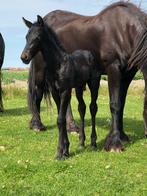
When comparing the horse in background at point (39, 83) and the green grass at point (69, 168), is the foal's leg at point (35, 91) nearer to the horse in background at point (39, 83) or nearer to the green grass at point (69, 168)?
the horse in background at point (39, 83)

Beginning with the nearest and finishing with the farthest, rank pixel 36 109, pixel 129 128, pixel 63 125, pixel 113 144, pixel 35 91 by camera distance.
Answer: pixel 63 125 < pixel 113 144 < pixel 35 91 < pixel 36 109 < pixel 129 128

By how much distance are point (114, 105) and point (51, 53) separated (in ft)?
5.50

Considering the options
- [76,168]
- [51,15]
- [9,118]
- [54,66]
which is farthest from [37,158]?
[9,118]

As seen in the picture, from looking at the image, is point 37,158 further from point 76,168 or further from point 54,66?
point 54,66

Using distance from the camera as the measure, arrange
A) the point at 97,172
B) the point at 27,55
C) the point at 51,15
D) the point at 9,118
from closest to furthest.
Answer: the point at 97,172
the point at 27,55
the point at 51,15
the point at 9,118

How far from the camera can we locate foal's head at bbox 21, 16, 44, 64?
7191 millimetres

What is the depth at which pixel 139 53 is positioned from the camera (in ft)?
24.8

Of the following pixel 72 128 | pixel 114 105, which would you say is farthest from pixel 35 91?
pixel 114 105

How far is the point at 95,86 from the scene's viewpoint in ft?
26.5

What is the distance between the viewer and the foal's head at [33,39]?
719 cm

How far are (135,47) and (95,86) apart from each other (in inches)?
38.3

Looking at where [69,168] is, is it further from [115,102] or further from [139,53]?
[139,53]

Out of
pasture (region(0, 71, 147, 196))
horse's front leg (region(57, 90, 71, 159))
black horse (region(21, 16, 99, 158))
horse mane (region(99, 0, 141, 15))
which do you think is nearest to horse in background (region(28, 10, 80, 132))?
pasture (region(0, 71, 147, 196))

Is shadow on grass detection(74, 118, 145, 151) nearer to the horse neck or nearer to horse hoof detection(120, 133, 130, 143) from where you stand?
horse hoof detection(120, 133, 130, 143)
